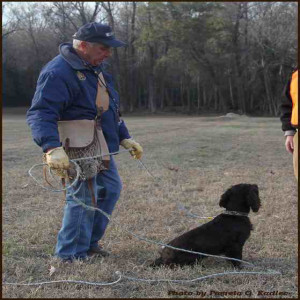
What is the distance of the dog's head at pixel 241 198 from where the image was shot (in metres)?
3.51

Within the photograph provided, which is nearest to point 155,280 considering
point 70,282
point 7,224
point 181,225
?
point 70,282

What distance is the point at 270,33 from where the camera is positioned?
109 ft

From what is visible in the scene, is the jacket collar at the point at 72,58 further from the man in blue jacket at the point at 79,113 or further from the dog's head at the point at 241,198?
the dog's head at the point at 241,198

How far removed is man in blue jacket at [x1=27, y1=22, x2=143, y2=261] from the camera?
3092 mm

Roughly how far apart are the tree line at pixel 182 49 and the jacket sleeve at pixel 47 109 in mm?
31586

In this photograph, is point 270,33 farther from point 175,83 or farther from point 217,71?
point 175,83

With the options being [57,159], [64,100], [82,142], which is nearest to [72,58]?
[64,100]

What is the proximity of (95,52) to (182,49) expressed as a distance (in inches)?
1345

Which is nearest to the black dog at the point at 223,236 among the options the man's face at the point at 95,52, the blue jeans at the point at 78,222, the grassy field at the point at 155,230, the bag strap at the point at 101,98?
the grassy field at the point at 155,230

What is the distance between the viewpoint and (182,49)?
36531 mm

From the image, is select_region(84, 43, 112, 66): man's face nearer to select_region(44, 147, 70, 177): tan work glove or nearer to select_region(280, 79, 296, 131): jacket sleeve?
select_region(44, 147, 70, 177): tan work glove

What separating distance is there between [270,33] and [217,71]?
632 cm

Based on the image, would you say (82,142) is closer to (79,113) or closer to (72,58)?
(79,113)

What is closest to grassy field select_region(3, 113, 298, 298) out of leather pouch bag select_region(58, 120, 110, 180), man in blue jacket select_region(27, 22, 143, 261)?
man in blue jacket select_region(27, 22, 143, 261)
